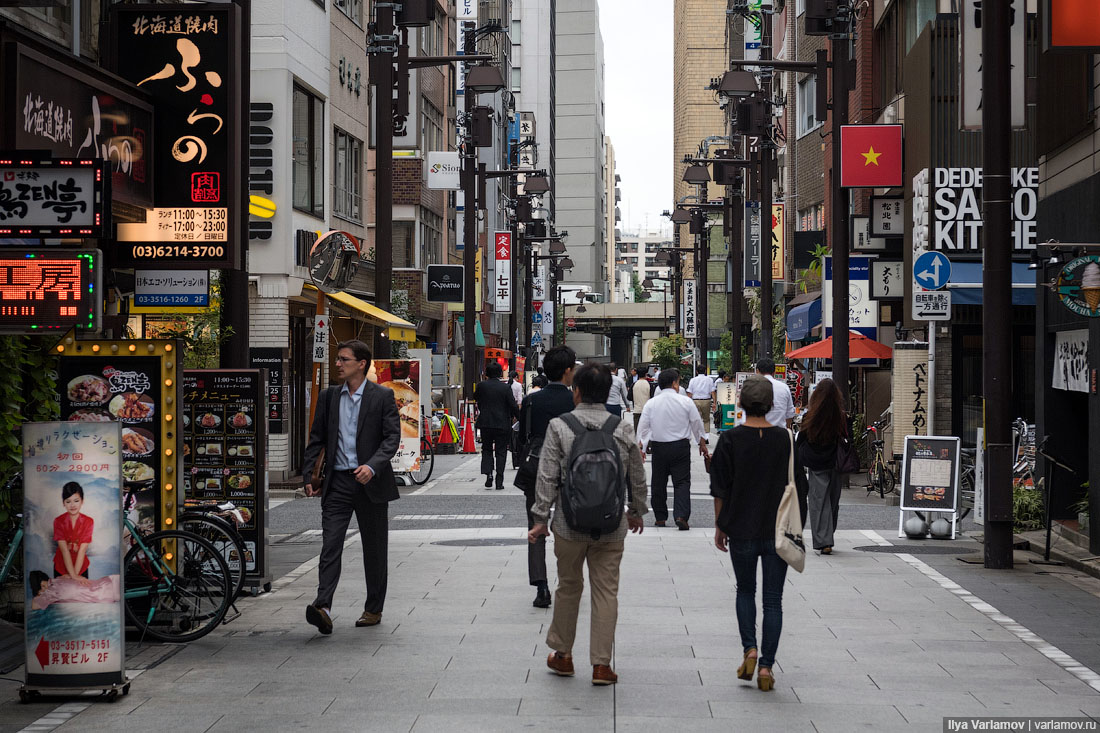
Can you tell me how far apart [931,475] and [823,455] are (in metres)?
2.29

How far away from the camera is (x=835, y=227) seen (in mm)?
23562

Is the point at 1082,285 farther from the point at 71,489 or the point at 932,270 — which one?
the point at 71,489

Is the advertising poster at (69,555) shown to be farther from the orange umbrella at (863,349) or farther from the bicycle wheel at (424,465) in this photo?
the orange umbrella at (863,349)

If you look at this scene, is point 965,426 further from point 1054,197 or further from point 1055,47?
point 1055,47

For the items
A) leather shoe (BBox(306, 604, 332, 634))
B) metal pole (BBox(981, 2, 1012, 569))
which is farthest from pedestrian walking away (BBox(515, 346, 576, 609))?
metal pole (BBox(981, 2, 1012, 569))

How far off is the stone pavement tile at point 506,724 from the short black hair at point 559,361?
3.89m

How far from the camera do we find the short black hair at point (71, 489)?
8.09 meters

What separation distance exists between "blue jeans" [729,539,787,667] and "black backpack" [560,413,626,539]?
0.76 meters

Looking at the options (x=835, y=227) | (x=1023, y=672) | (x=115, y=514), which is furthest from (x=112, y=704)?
(x=835, y=227)

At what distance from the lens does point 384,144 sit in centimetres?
2250

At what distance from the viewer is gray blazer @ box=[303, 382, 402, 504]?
1028cm

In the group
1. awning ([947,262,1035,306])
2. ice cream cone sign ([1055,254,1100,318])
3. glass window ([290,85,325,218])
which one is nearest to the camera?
ice cream cone sign ([1055,254,1100,318])

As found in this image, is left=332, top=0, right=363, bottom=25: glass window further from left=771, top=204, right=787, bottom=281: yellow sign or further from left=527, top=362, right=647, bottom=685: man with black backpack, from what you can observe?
left=771, top=204, right=787, bottom=281: yellow sign

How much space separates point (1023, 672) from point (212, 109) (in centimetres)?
812
